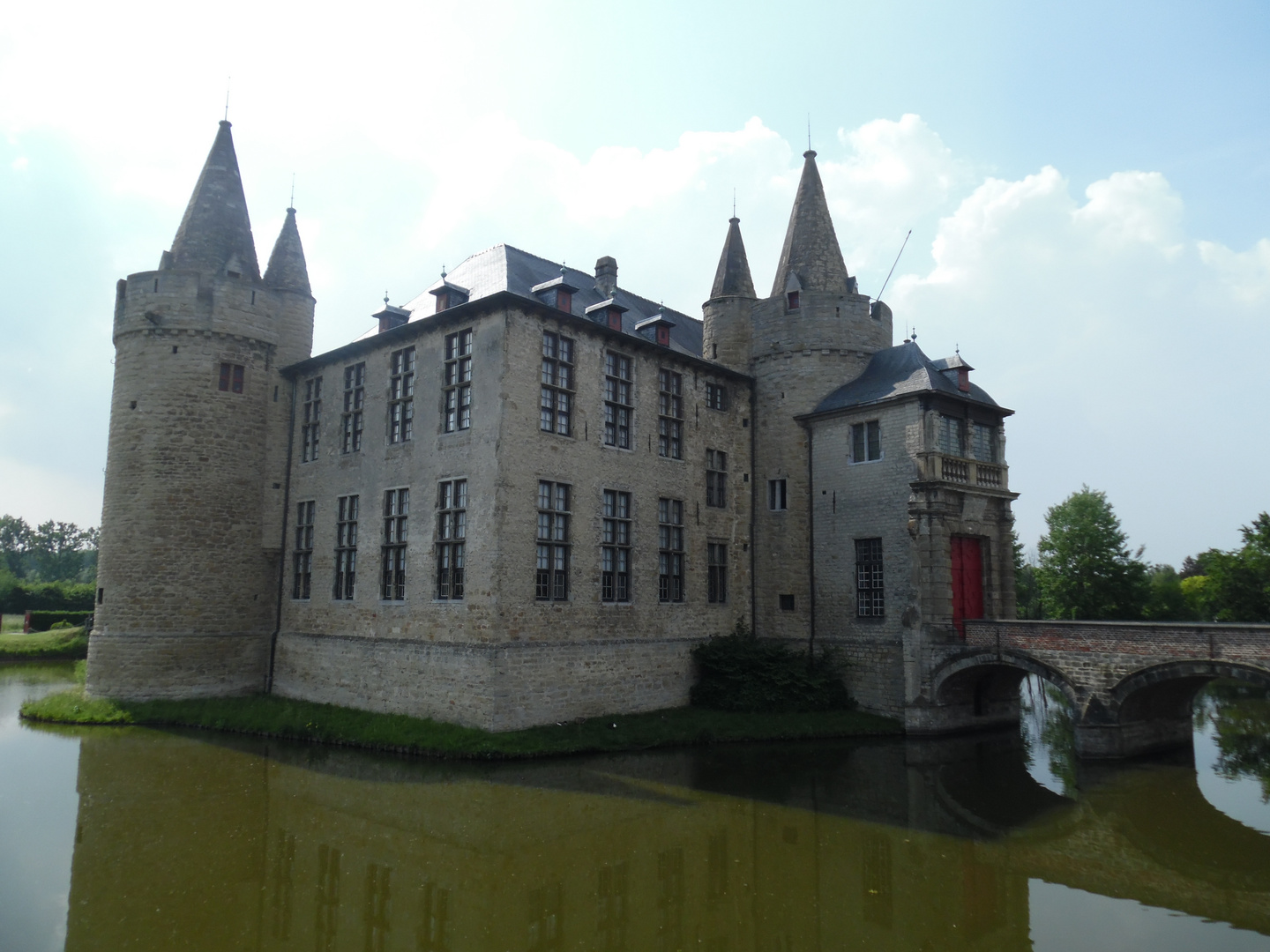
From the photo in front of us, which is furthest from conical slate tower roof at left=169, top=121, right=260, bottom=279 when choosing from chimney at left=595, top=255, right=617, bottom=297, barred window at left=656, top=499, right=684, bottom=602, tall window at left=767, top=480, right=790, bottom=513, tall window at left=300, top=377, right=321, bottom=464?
tall window at left=767, top=480, right=790, bottom=513

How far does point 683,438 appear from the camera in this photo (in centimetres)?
2492

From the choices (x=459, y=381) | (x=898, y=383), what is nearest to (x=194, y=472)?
(x=459, y=381)

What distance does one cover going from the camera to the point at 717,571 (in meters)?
25.7

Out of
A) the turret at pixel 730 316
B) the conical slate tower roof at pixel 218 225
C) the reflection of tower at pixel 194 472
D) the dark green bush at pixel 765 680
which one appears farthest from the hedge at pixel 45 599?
the dark green bush at pixel 765 680

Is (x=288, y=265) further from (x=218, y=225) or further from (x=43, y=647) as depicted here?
(x=43, y=647)

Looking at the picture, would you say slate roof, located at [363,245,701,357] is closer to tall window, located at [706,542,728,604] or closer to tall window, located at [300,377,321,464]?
tall window, located at [300,377,321,464]

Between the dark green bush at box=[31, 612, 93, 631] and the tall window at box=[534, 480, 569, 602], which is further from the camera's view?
the dark green bush at box=[31, 612, 93, 631]

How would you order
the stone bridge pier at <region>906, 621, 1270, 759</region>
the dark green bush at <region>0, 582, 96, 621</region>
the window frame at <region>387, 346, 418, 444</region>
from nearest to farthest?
the stone bridge pier at <region>906, 621, 1270, 759</region> < the window frame at <region>387, 346, 418, 444</region> < the dark green bush at <region>0, 582, 96, 621</region>

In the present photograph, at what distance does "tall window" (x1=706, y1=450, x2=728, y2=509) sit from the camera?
25781 millimetres

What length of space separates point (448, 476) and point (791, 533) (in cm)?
1063

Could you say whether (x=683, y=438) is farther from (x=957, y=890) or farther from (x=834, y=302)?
(x=957, y=890)

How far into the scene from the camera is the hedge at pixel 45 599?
60125 mm

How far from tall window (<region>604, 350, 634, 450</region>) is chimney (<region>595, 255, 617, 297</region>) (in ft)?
14.8

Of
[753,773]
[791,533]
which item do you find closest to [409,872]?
[753,773]
